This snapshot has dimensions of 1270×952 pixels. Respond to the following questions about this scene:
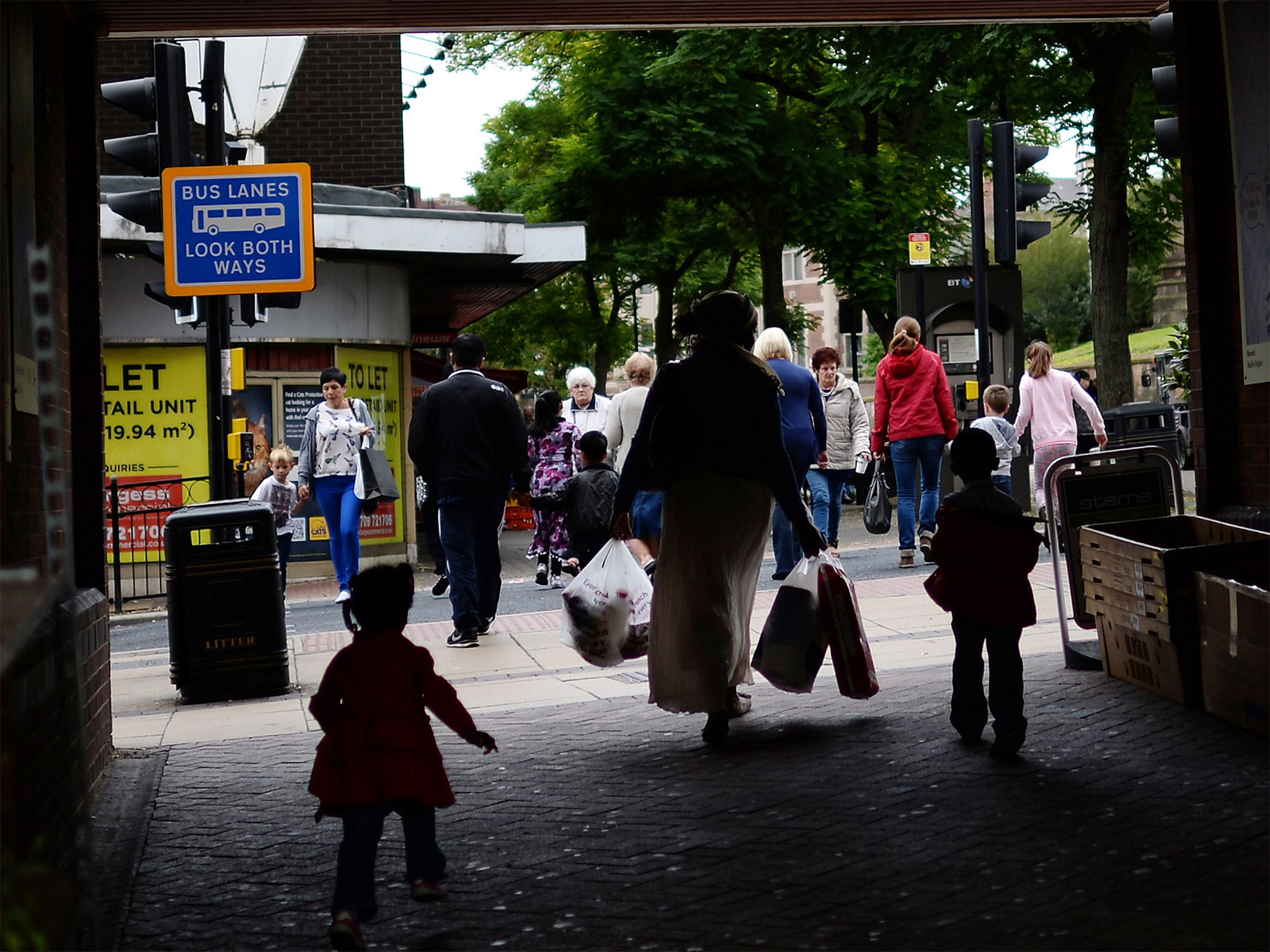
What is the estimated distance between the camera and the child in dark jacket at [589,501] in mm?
10930

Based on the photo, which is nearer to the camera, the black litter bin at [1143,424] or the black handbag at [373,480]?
the black handbag at [373,480]

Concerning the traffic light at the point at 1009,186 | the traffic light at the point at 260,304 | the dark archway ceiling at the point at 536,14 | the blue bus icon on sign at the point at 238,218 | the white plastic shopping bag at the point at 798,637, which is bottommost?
the white plastic shopping bag at the point at 798,637

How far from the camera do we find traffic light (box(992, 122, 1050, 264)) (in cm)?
1360

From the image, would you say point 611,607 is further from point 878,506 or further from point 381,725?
point 878,506

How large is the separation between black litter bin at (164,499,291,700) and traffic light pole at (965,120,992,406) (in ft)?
27.0

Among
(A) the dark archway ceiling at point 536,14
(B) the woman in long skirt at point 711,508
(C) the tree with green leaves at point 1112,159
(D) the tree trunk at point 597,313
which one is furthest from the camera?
(D) the tree trunk at point 597,313

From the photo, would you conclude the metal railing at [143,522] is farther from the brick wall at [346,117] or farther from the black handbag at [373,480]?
the brick wall at [346,117]

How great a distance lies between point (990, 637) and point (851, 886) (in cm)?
168

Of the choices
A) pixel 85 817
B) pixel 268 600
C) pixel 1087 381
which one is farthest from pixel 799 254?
pixel 85 817

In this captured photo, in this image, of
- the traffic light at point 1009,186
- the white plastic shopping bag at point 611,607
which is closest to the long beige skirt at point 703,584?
the white plastic shopping bag at point 611,607

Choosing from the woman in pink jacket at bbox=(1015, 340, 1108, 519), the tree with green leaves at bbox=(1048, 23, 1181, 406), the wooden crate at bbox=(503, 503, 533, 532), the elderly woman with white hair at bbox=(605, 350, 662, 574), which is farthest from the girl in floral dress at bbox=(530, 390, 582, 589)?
the wooden crate at bbox=(503, 503, 533, 532)

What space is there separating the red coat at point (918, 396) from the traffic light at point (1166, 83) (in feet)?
16.0

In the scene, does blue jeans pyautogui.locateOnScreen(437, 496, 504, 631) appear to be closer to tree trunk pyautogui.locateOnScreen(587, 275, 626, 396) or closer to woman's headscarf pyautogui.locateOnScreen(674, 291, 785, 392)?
woman's headscarf pyautogui.locateOnScreen(674, 291, 785, 392)

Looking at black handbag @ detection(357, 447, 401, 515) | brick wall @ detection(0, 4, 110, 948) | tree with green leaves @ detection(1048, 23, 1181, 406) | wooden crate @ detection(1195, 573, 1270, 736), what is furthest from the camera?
tree with green leaves @ detection(1048, 23, 1181, 406)
